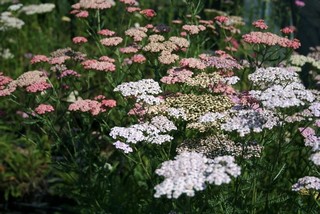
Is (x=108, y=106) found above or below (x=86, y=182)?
above

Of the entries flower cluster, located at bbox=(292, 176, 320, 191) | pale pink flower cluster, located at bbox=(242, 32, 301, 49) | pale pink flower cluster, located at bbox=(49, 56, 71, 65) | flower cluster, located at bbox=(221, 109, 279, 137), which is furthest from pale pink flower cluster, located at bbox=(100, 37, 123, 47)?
flower cluster, located at bbox=(292, 176, 320, 191)

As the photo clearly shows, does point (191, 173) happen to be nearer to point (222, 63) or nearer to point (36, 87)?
point (222, 63)

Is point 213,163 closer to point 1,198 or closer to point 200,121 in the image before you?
point 200,121

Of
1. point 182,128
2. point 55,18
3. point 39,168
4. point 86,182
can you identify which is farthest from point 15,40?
point 182,128

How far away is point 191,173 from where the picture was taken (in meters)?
3.00

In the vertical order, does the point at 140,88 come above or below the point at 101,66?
above

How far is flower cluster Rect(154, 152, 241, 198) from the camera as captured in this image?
2936 mm

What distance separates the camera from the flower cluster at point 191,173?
9.63 feet

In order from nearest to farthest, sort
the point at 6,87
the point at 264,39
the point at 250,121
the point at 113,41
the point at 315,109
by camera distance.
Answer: the point at 250,121, the point at 315,109, the point at 264,39, the point at 6,87, the point at 113,41

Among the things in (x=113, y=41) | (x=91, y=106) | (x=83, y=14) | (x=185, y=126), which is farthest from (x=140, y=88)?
(x=83, y=14)

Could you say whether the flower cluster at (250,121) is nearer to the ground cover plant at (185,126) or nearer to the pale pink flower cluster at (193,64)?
the ground cover plant at (185,126)

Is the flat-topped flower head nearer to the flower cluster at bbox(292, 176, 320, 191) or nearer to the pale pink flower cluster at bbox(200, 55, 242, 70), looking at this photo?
the pale pink flower cluster at bbox(200, 55, 242, 70)

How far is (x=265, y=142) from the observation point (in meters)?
4.05

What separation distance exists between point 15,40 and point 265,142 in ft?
18.1
